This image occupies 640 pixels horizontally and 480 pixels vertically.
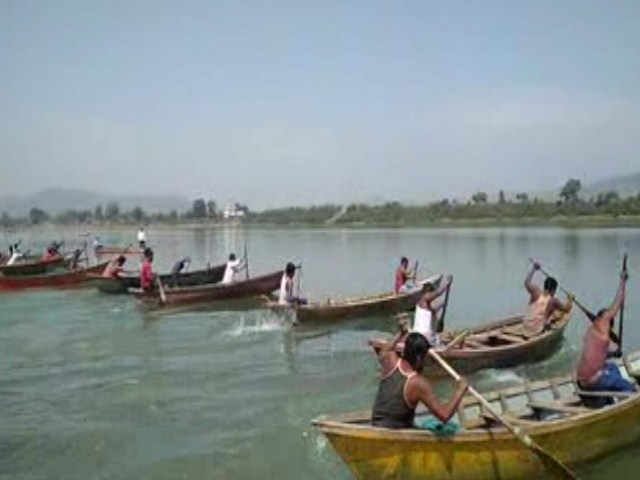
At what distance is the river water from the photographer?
10938 millimetres

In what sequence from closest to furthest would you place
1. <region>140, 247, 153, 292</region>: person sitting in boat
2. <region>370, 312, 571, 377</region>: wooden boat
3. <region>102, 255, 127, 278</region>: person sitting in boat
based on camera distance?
<region>370, 312, 571, 377</region>: wooden boat, <region>140, 247, 153, 292</region>: person sitting in boat, <region>102, 255, 127, 278</region>: person sitting in boat

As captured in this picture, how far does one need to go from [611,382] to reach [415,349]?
376 centimetres

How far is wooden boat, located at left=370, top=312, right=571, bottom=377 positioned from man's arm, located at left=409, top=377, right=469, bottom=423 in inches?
187

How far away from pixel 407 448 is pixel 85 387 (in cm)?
910

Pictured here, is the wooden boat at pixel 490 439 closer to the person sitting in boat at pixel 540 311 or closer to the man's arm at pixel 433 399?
the man's arm at pixel 433 399

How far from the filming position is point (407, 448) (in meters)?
8.36

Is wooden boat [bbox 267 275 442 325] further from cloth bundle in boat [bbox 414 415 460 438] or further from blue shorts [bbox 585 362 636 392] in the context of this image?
cloth bundle in boat [bbox 414 415 460 438]

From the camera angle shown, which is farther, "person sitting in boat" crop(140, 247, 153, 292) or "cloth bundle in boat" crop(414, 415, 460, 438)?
"person sitting in boat" crop(140, 247, 153, 292)

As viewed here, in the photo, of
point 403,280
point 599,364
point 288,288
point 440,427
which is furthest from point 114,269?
point 440,427

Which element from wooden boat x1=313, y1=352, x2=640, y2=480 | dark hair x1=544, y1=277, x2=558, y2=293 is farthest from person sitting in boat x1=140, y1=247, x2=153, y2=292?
wooden boat x1=313, y1=352, x2=640, y2=480

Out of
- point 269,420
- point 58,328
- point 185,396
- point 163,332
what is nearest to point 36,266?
point 58,328

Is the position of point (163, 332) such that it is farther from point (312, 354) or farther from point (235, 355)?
point (312, 354)

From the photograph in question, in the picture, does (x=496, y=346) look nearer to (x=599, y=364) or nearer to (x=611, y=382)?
(x=611, y=382)

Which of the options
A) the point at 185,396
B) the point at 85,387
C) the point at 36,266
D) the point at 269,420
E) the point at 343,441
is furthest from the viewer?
the point at 36,266
